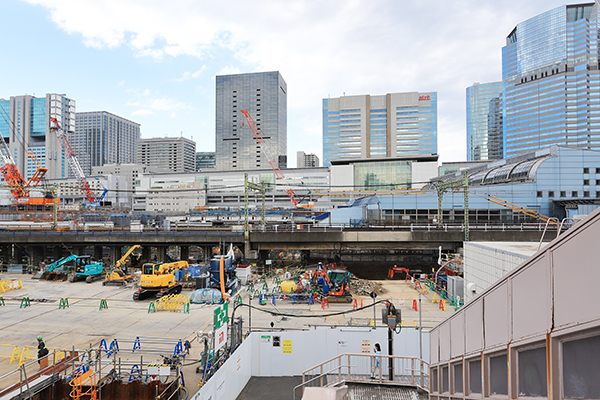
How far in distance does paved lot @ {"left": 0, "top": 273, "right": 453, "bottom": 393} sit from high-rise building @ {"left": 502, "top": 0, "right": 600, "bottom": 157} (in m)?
133

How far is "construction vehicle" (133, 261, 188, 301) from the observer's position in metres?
26.9

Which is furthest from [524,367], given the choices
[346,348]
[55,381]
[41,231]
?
[41,231]

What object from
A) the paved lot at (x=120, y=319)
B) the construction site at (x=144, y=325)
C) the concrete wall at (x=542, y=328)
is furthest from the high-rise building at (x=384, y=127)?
the concrete wall at (x=542, y=328)

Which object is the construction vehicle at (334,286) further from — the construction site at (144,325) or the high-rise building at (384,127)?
the high-rise building at (384,127)

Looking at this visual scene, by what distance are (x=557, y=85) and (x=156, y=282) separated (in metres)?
154

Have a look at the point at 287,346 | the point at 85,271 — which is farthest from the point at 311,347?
the point at 85,271

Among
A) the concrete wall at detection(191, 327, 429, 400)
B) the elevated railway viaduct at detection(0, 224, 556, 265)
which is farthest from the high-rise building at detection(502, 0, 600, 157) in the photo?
the concrete wall at detection(191, 327, 429, 400)

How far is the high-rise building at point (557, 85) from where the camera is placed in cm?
12194

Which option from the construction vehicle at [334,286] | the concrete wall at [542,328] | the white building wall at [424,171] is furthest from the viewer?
the white building wall at [424,171]

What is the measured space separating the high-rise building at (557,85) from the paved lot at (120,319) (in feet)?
437

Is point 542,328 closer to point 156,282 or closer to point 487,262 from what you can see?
point 487,262

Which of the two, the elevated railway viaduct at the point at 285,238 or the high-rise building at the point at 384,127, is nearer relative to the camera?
the elevated railway viaduct at the point at 285,238

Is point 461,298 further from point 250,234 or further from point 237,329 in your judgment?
point 250,234

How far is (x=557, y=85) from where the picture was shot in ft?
413
